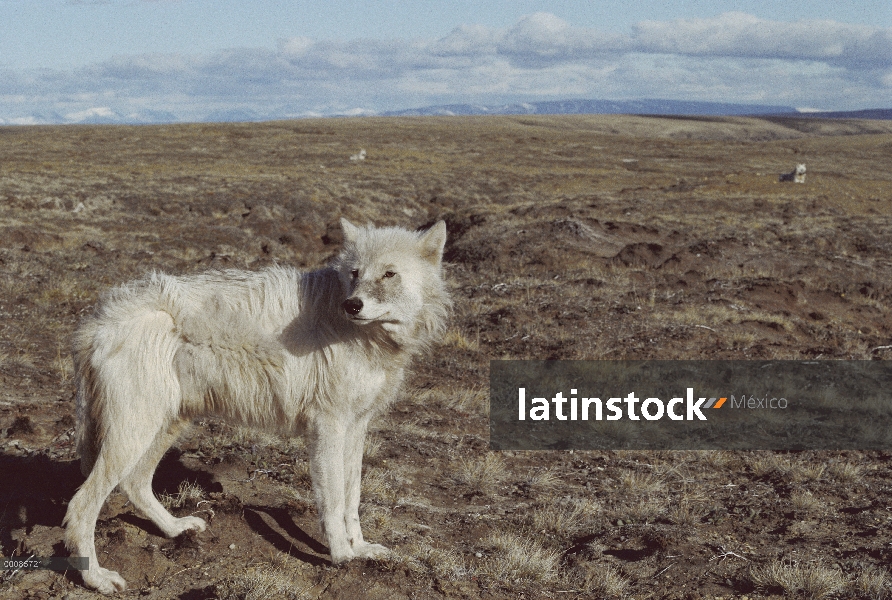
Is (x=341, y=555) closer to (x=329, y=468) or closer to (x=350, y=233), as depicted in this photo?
(x=329, y=468)

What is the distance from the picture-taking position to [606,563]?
5492 mm

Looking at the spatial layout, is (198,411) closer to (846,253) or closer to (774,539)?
(774,539)

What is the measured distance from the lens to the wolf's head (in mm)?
4352

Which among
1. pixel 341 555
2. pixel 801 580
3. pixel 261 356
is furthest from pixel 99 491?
pixel 801 580

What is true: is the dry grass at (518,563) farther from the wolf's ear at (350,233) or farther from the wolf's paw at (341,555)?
the wolf's ear at (350,233)

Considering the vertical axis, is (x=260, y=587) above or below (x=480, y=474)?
above

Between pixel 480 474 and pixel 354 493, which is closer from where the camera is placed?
pixel 354 493

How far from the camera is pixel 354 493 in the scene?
4.98 meters

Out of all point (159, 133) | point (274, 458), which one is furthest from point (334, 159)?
point (274, 458)

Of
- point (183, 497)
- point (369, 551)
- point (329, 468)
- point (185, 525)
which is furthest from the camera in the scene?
point (183, 497)

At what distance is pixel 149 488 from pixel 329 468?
4.75ft

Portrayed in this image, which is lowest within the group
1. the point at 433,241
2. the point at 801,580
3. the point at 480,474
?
→ the point at 480,474

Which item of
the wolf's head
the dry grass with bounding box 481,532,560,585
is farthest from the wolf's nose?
the dry grass with bounding box 481,532,560,585

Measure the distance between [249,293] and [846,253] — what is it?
73.0 feet
